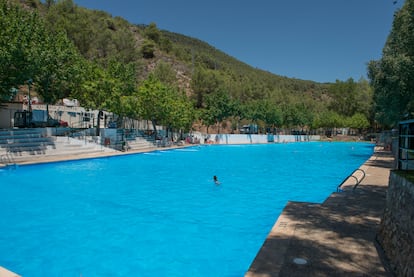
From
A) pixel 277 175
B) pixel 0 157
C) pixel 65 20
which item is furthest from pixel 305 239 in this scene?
pixel 65 20

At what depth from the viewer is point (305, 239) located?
5.27m

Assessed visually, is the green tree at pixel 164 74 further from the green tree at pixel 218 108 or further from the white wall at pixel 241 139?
the white wall at pixel 241 139

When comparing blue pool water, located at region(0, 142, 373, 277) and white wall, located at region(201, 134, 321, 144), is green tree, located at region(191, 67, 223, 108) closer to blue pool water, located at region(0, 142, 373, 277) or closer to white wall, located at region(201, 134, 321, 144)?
white wall, located at region(201, 134, 321, 144)

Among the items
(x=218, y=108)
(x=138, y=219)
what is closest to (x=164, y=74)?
(x=218, y=108)

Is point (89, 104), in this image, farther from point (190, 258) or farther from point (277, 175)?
point (190, 258)

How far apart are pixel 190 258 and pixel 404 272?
162 inches

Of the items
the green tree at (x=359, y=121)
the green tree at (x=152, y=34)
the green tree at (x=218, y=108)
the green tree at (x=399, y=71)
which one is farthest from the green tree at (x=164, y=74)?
the green tree at (x=399, y=71)

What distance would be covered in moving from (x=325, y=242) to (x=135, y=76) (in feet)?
162

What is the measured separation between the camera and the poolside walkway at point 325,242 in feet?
13.6

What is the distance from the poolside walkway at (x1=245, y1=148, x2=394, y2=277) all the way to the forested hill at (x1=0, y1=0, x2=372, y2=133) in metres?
19.6

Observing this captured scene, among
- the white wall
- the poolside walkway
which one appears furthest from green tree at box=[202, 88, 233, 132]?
the poolside walkway

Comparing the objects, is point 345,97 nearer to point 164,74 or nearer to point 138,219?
point 164,74

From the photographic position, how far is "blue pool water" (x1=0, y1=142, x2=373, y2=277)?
245 inches

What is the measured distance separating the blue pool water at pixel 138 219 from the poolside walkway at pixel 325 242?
127 cm
